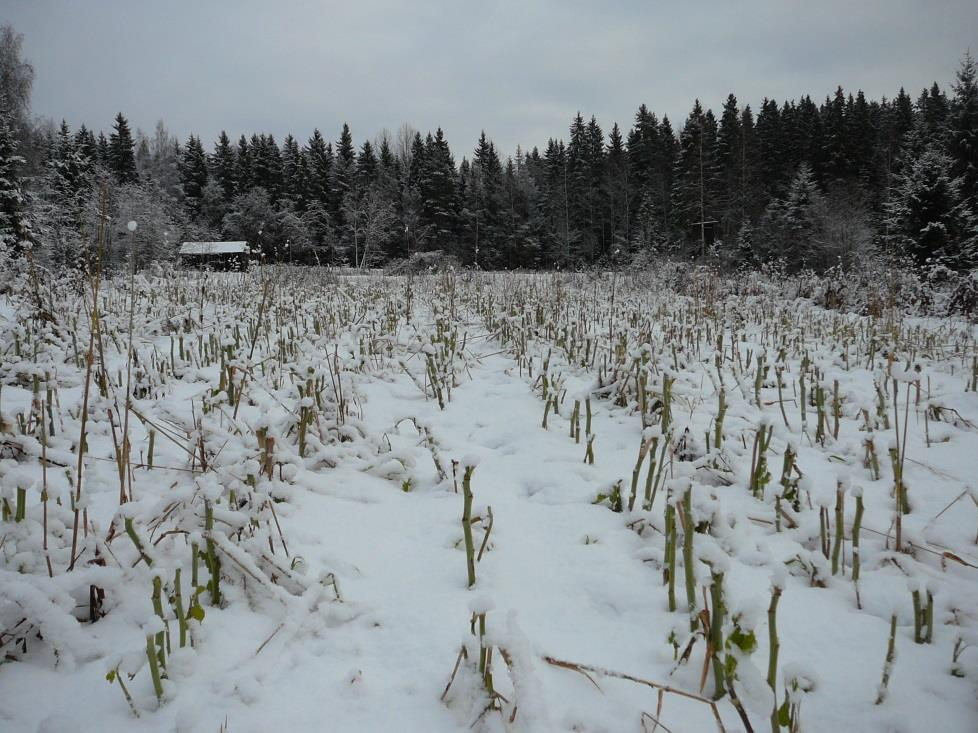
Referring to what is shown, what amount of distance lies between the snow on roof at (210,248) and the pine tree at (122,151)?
18.1 meters

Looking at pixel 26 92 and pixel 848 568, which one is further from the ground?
pixel 26 92

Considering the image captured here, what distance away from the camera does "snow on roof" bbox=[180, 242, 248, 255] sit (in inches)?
1192

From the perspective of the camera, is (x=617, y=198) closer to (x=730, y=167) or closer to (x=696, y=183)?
(x=696, y=183)

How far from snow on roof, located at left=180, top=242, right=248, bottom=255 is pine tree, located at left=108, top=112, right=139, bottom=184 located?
59.4 feet

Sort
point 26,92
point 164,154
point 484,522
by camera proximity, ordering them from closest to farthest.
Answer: point 484,522, point 26,92, point 164,154

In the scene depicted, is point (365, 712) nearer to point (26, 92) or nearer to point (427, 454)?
point (427, 454)

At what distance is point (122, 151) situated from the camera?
48.5 metres

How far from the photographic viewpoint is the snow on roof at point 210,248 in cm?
3028

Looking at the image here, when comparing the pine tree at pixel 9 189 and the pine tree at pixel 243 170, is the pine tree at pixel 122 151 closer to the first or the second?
the pine tree at pixel 243 170

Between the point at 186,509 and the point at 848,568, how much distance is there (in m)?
2.56

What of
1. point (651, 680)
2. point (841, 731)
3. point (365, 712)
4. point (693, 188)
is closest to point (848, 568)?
point (841, 731)

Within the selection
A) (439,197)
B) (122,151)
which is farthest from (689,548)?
(122,151)

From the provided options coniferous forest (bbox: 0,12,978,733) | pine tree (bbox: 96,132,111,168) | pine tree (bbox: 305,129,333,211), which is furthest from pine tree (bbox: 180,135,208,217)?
coniferous forest (bbox: 0,12,978,733)

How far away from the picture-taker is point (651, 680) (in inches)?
54.1
